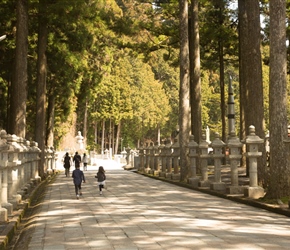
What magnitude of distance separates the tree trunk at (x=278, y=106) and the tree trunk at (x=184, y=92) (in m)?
9.24

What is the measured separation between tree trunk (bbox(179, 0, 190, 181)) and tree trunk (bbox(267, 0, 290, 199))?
9.24 m

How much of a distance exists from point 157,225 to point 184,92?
45.0 feet

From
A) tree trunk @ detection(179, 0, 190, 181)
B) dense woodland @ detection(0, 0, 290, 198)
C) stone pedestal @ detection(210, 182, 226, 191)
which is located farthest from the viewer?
tree trunk @ detection(179, 0, 190, 181)

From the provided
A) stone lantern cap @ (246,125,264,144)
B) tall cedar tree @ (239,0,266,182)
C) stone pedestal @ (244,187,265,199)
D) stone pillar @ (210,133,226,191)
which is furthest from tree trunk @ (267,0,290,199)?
stone pillar @ (210,133,226,191)

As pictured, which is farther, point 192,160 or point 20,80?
point 20,80

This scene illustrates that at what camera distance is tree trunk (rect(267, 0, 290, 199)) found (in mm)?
13203

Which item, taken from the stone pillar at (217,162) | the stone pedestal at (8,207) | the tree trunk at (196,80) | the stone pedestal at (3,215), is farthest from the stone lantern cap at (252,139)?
the tree trunk at (196,80)

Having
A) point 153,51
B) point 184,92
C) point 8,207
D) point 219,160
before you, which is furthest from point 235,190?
point 153,51

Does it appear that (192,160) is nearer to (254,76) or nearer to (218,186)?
(218,186)

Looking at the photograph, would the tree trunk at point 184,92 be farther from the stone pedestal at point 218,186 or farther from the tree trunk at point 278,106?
the tree trunk at point 278,106

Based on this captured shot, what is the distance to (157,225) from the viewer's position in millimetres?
9836

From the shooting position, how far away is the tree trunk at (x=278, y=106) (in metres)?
13.2

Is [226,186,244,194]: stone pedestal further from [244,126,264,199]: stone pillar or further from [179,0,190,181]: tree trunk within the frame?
[179,0,190,181]: tree trunk

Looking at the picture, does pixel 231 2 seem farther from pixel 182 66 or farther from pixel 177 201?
pixel 177 201
